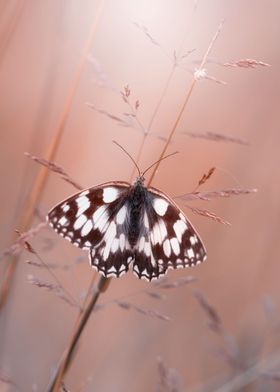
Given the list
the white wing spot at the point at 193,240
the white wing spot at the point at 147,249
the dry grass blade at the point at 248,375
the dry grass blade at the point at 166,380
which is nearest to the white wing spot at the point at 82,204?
the white wing spot at the point at 147,249

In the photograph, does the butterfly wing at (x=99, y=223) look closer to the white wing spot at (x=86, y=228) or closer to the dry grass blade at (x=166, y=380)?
the white wing spot at (x=86, y=228)

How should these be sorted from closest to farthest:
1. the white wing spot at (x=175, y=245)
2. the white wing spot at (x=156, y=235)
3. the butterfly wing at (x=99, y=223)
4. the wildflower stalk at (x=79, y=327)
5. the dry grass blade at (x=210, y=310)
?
the wildflower stalk at (x=79, y=327) → the butterfly wing at (x=99, y=223) → the white wing spot at (x=175, y=245) → the white wing spot at (x=156, y=235) → the dry grass blade at (x=210, y=310)

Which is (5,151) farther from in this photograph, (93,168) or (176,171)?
(176,171)

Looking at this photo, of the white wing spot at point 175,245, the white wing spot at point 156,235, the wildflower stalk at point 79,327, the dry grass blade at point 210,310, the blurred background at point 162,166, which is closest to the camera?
the wildflower stalk at point 79,327

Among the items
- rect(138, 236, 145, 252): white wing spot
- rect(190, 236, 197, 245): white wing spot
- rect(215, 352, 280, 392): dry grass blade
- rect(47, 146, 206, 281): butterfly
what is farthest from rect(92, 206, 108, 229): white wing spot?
rect(215, 352, 280, 392): dry grass blade

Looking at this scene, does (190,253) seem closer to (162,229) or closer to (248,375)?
(162,229)

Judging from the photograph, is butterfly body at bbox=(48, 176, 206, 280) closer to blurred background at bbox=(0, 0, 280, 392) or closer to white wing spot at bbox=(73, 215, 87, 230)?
white wing spot at bbox=(73, 215, 87, 230)

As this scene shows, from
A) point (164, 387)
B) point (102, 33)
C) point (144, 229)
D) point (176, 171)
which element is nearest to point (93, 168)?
point (176, 171)

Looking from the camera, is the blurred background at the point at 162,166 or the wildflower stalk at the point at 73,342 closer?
the wildflower stalk at the point at 73,342
